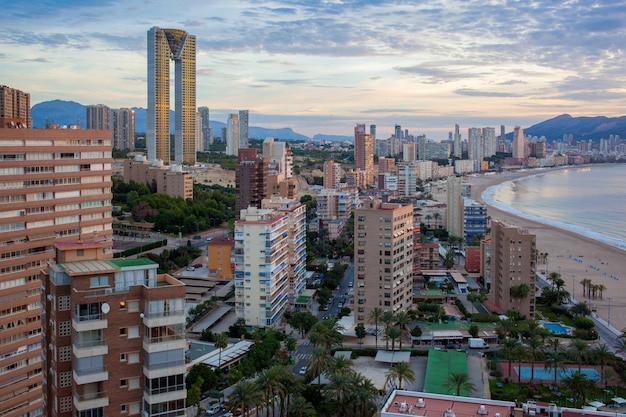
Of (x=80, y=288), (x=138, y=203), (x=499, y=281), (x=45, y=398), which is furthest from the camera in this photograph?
(x=138, y=203)

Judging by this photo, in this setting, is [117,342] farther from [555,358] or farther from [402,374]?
[555,358]

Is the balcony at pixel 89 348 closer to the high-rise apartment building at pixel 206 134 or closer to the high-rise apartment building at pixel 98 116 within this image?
the high-rise apartment building at pixel 98 116

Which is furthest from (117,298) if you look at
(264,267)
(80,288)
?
(264,267)

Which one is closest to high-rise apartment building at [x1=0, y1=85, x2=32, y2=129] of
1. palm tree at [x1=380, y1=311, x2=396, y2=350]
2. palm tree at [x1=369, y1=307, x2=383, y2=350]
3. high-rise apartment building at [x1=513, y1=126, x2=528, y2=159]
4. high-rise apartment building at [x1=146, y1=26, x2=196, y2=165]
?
palm tree at [x1=369, y1=307, x2=383, y2=350]

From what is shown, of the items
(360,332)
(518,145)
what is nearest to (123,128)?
(360,332)

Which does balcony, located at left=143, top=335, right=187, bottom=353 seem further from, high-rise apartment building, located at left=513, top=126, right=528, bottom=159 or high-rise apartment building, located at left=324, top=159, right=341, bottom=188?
high-rise apartment building, located at left=513, top=126, right=528, bottom=159

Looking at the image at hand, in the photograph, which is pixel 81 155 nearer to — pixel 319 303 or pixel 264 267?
pixel 264 267
